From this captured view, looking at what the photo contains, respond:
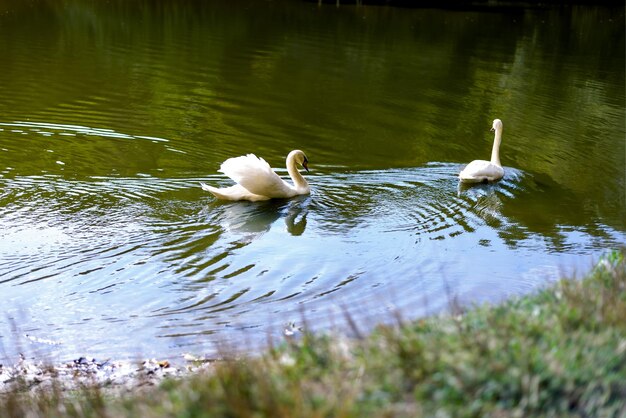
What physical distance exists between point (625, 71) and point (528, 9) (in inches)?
761

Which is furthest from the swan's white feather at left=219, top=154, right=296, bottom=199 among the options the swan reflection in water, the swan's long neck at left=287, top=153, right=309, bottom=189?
the swan's long neck at left=287, top=153, right=309, bottom=189

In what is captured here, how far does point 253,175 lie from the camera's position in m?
10.8

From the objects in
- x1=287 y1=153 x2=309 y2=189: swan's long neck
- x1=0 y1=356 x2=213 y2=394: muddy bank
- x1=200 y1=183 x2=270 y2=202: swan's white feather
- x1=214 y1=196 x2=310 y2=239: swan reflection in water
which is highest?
x1=287 y1=153 x2=309 y2=189: swan's long neck

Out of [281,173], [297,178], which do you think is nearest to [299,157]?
[297,178]

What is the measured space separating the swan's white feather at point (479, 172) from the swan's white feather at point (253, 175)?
2.97 m

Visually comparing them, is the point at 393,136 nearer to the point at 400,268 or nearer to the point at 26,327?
the point at 400,268

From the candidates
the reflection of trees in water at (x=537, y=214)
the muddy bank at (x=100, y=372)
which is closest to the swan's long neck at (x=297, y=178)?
the reflection of trees in water at (x=537, y=214)

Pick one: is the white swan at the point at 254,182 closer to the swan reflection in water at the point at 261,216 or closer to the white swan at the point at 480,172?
the swan reflection in water at the point at 261,216

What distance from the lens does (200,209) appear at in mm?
10773

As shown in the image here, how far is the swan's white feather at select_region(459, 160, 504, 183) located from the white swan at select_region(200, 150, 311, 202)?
2.46 meters

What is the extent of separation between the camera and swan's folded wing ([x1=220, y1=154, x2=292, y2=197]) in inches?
426

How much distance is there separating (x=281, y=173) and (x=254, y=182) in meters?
1.98

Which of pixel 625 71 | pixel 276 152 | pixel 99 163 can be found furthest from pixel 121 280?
pixel 625 71

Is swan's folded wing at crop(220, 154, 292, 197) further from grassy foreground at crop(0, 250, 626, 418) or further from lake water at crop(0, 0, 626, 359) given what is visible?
grassy foreground at crop(0, 250, 626, 418)
